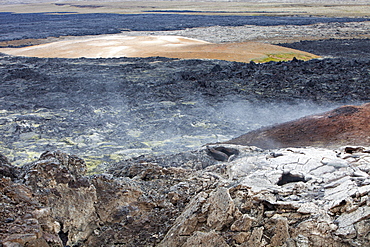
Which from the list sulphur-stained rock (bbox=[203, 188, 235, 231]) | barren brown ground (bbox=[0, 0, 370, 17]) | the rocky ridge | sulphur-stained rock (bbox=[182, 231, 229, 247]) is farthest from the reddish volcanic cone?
barren brown ground (bbox=[0, 0, 370, 17])

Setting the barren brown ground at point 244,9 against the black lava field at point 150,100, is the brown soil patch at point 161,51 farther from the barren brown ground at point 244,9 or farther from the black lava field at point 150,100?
the barren brown ground at point 244,9

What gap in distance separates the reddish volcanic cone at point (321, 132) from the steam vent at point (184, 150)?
0.14 ft

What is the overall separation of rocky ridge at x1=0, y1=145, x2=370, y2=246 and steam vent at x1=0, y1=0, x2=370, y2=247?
0.02 metres

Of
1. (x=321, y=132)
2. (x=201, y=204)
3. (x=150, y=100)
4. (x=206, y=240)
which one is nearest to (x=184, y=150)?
(x=321, y=132)

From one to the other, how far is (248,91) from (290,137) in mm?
6327

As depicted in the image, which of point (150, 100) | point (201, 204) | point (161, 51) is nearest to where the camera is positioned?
point (201, 204)

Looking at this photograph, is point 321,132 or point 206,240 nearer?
point 206,240

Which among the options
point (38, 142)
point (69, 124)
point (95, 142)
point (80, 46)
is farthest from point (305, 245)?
point (80, 46)

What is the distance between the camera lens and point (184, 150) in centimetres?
1014

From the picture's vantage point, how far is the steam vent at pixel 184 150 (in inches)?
193

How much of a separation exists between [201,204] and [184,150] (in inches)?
188

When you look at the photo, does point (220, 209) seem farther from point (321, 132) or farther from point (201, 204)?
point (321, 132)

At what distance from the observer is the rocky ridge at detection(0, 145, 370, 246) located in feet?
15.5

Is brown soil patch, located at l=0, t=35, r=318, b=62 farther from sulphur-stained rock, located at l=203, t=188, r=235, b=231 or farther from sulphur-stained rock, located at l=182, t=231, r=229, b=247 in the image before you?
sulphur-stained rock, located at l=182, t=231, r=229, b=247
